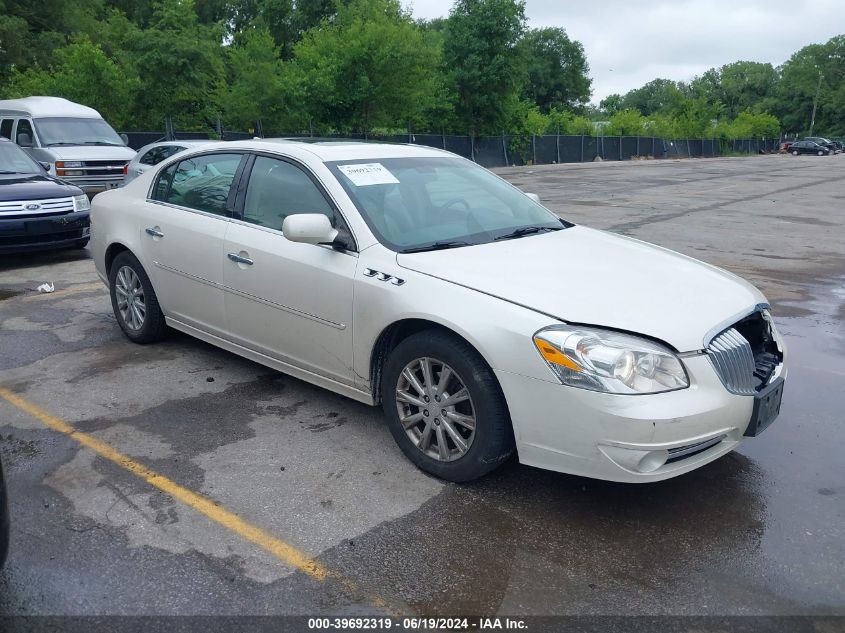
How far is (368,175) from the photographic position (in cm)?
447

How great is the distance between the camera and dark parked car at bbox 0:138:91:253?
8.90m

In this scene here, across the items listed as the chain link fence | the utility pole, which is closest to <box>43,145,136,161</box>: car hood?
the chain link fence

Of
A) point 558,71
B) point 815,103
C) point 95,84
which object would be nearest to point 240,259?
point 95,84

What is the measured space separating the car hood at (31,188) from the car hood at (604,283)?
7020mm

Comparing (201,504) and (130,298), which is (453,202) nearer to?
(201,504)

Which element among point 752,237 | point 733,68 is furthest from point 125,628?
point 733,68

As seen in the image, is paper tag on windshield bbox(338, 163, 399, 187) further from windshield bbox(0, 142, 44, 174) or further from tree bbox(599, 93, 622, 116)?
tree bbox(599, 93, 622, 116)

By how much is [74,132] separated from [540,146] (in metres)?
32.5

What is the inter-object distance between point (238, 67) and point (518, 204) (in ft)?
79.7

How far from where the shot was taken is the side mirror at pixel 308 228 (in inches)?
157

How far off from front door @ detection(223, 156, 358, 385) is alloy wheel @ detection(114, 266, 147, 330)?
4.06 ft

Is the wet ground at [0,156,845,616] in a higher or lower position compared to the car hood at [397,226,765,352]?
lower

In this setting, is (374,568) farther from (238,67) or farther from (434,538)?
(238,67)

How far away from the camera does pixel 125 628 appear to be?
8.76 feet
